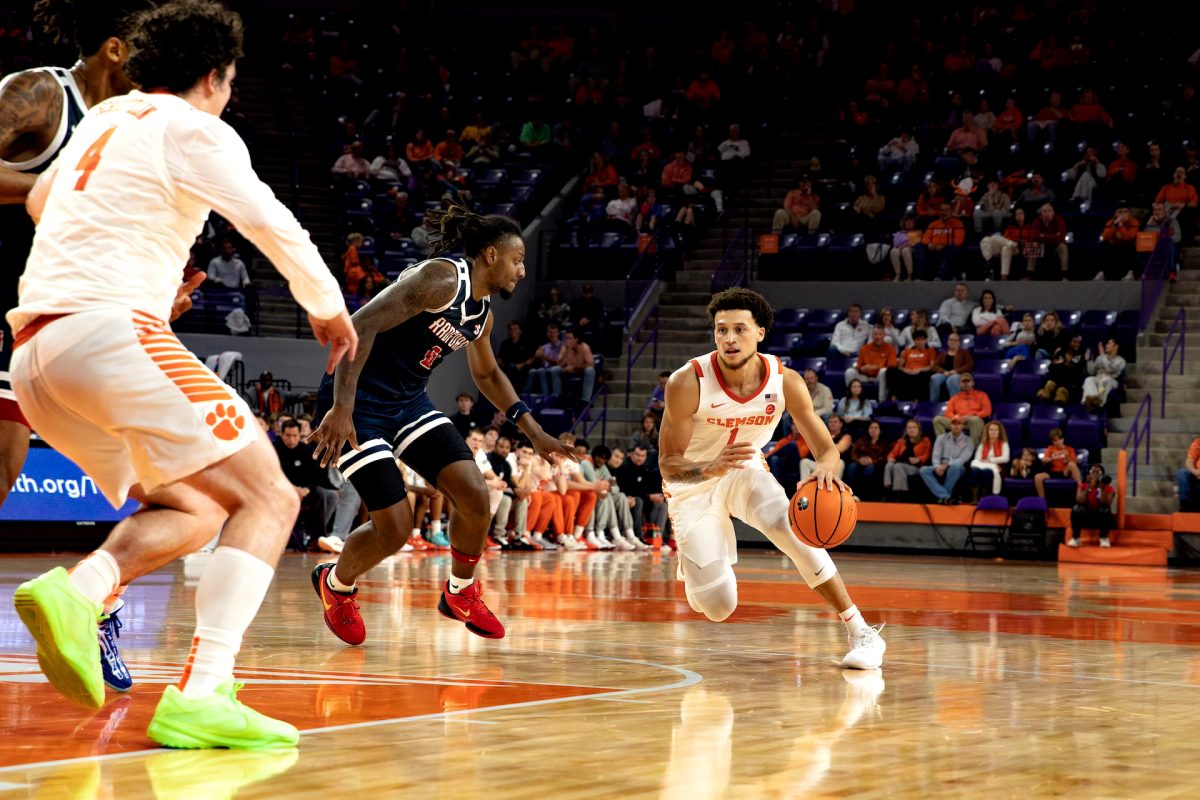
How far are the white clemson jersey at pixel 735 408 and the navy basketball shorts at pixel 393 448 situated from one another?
39.6 inches

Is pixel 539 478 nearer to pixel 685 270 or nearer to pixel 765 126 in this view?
pixel 685 270

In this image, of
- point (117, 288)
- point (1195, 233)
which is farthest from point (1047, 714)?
point (1195, 233)

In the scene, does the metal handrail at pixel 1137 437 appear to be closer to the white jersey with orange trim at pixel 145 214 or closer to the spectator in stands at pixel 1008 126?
the spectator in stands at pixel 1008 126

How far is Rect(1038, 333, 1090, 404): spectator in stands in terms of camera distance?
58.4 feet

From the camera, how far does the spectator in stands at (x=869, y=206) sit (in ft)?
69.7

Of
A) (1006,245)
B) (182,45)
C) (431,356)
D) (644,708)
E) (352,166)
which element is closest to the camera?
(182,45)

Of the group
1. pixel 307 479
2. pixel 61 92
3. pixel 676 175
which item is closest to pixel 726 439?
pixel 61 92

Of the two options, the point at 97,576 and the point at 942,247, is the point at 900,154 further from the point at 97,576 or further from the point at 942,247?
the point at 97,576

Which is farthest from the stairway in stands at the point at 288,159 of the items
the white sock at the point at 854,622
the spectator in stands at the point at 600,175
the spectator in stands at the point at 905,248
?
the white sock at the point at 854,622

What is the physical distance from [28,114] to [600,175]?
19.1m

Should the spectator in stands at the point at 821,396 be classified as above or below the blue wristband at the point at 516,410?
above

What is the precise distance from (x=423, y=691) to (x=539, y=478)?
1224 centimetres

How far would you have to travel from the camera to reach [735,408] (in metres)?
6.52

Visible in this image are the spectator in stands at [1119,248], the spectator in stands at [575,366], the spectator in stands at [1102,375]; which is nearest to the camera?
the spectator in stands at [1102,375]
